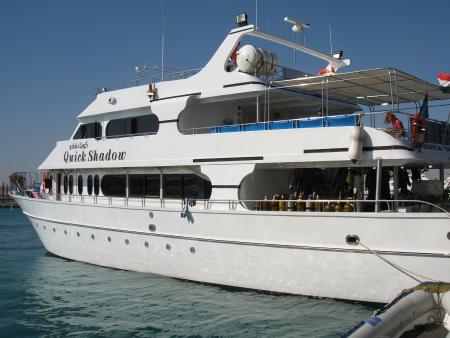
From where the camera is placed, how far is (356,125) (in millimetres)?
10258

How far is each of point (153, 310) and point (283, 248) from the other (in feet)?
9.86

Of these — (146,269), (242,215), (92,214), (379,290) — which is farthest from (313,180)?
(92,214)

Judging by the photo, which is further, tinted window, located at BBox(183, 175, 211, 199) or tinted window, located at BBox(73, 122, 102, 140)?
tinted window, located at BBox(73, 122, 102, 140)

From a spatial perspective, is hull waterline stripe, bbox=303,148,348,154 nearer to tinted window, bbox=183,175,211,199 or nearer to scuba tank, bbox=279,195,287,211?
scuba tank, bbox=279,195,287,211

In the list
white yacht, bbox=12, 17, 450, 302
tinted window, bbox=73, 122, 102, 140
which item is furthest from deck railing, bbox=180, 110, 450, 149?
tinted window, bbox=73, 122, 102, 140

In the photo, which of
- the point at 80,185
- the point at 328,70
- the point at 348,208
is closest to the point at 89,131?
the point at 80,185

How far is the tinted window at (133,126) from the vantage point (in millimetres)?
14508

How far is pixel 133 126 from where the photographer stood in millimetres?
15234

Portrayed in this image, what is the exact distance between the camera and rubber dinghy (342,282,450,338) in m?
7.16

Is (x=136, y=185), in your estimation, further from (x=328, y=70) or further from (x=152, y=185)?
(x=328, y=70)

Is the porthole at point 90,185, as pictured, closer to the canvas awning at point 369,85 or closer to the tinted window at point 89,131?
the tinted window at point 89,131

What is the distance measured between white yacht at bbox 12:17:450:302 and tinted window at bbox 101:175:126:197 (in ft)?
0.16

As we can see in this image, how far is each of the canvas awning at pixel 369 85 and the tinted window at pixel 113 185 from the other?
19.0 ft

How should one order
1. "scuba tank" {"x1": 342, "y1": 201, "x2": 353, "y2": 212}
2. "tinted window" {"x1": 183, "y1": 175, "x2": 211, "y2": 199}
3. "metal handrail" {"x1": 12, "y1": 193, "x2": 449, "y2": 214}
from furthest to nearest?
"tinted window" {"x1": 183, "y1": 175, "x2": 211, "y2": 199}, "scuba tank" {"x1": 342, "y1": 201, "x2": 353, "y2": 212}, "metal handrail" {"x1": 12, "y1": 193, "x2": 449, "y2": 214}
